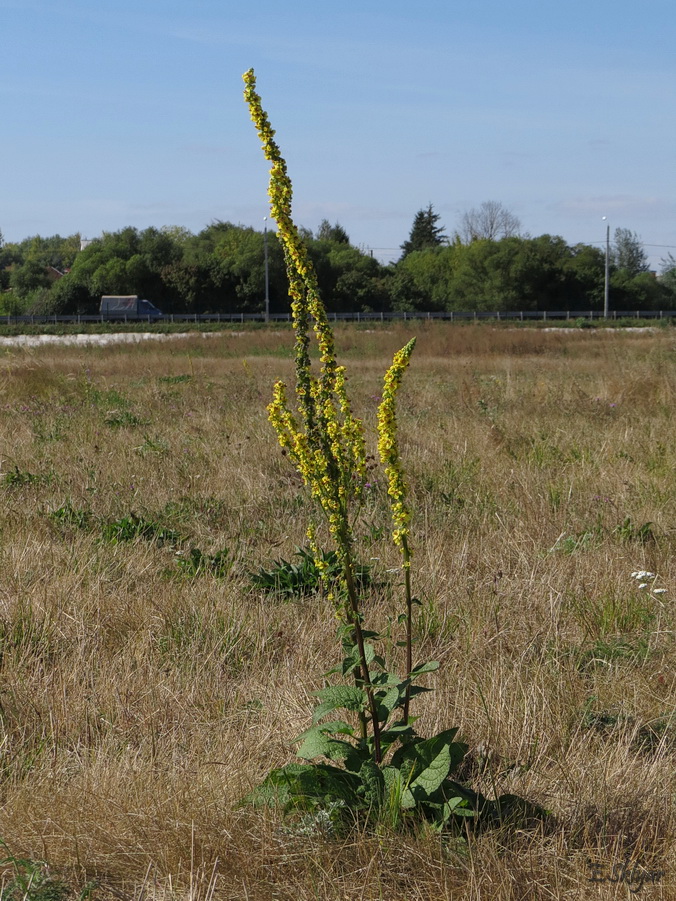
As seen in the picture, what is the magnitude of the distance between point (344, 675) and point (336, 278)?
6652cm

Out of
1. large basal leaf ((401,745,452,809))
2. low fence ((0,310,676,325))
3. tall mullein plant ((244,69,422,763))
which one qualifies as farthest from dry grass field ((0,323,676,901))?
low fence ((0,310,676,325))

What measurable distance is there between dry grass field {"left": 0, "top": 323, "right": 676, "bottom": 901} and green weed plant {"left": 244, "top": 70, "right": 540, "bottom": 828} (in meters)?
0.10

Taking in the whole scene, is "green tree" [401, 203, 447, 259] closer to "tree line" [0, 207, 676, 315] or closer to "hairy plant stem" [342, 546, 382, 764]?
"tree line" [0, 207, 676, 315]

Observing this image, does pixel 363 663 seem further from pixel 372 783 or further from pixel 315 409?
pixel 315 409

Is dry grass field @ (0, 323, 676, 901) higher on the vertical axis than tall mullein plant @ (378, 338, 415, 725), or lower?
lower

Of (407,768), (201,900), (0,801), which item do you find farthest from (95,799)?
(407,768)

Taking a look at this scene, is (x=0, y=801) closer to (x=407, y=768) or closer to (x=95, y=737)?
(x=95, y=737)

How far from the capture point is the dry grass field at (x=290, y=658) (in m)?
2.35

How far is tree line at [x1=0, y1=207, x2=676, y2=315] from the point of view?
66.2 metres

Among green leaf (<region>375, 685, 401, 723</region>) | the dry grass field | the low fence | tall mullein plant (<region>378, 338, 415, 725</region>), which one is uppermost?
the low fence

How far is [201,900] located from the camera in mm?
2221

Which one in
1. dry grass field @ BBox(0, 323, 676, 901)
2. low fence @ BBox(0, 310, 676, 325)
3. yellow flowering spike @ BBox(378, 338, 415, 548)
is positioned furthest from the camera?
low fence @ BBox(0, 310, 676, 325)

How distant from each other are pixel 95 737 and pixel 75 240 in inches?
5376

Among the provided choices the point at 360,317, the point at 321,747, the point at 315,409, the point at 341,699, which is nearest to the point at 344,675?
the point at 341,699
